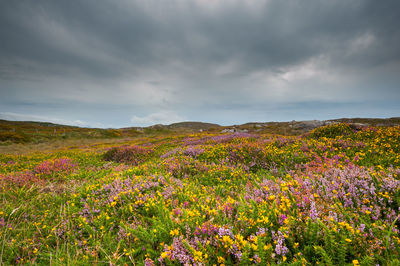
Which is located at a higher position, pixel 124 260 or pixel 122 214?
pixel 122 214

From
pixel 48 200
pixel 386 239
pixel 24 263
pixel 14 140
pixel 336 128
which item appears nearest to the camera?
pixel 386 239

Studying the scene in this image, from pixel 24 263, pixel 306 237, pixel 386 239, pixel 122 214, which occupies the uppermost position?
pixel 386 239

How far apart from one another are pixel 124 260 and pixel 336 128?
14125mm

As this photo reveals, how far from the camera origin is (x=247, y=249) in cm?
228

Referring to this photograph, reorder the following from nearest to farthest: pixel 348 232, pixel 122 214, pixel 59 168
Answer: pixel 348 232, pixel 122 214, pixel 59 168

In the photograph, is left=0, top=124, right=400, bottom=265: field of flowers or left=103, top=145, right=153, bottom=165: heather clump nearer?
left=0, top=124, right=400, bottom=265: field of flowers

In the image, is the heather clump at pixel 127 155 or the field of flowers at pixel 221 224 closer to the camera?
the field of flowers at pixel 221 224

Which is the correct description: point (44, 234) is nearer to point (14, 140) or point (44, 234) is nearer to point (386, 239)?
point (386, 239)

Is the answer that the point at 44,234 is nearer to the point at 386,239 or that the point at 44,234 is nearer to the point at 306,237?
the point at 306,237

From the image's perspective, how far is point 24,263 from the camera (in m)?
3.26

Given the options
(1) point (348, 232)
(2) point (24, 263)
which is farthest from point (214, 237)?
(2) point (24, 263)

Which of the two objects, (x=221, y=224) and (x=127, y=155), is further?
(x=127, y=155)

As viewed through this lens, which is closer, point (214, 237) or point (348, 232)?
point (348, 232)

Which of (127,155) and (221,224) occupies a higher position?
(221,224)
